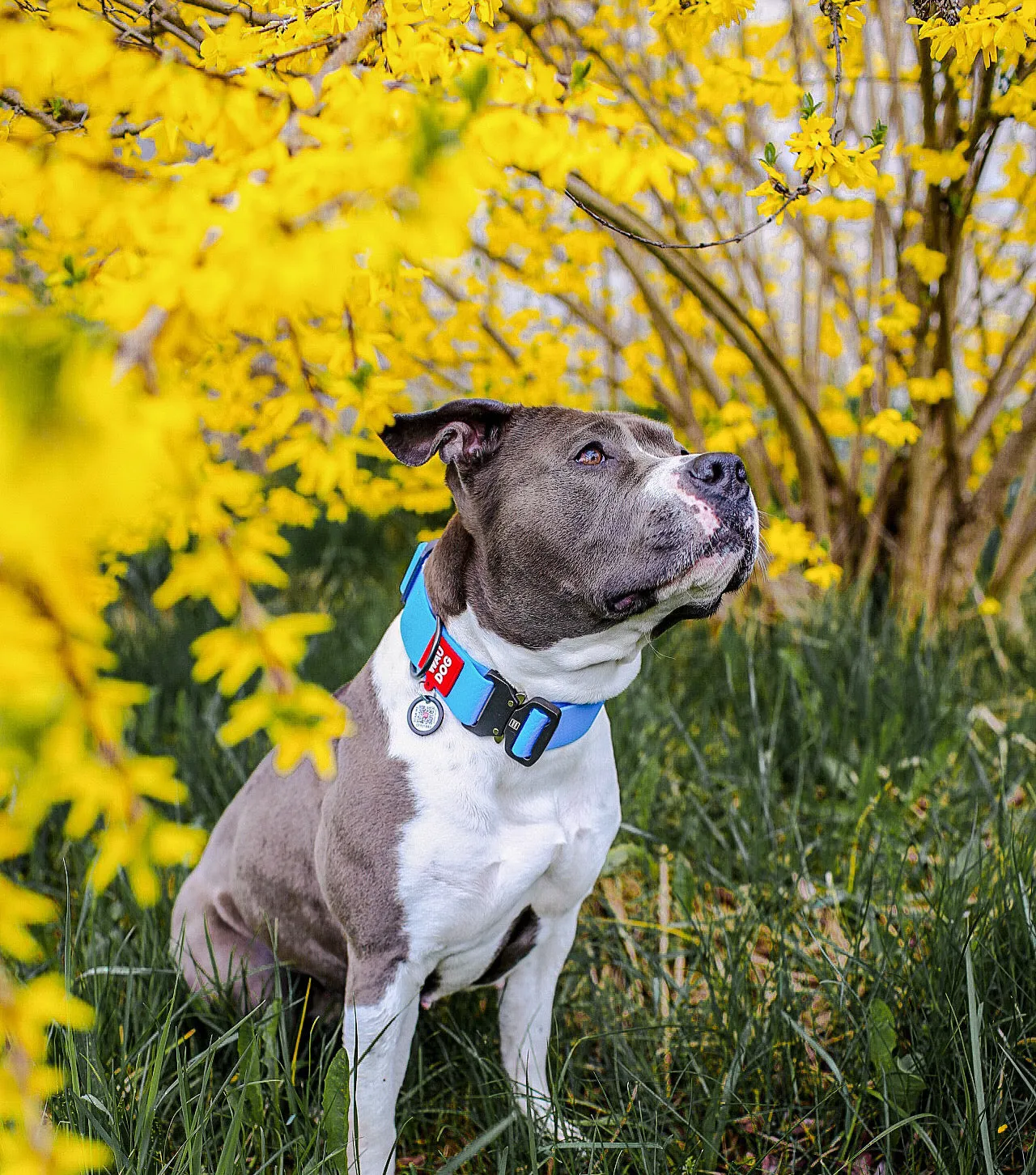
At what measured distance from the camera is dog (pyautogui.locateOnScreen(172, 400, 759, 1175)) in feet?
5.90

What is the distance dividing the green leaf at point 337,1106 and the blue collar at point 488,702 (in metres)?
0.59

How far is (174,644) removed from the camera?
406 cm

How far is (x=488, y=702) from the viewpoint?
1813 millimetres

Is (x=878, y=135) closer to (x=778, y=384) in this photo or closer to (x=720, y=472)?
(x=720, y=472)

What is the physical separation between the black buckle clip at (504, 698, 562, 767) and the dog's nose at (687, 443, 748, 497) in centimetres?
49

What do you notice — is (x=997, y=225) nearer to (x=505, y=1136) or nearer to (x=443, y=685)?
(x=443, y=685)

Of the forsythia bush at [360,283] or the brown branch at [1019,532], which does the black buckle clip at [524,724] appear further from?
the brown branch at [1019,532]

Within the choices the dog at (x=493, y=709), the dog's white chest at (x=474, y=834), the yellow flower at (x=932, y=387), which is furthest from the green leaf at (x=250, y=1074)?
the yellow flower at (x=932, y=387)

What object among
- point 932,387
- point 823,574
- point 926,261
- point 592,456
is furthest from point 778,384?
point 592,456

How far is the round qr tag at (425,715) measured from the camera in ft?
6.00

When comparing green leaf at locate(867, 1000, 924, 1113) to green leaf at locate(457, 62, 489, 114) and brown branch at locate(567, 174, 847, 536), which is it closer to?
green leaf at locate(457, 62, 489, 114)

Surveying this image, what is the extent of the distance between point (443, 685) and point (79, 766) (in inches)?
43.7

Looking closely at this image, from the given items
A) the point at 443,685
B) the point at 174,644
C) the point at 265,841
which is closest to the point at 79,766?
the point at 443,685

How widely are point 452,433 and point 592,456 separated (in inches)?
10.7
